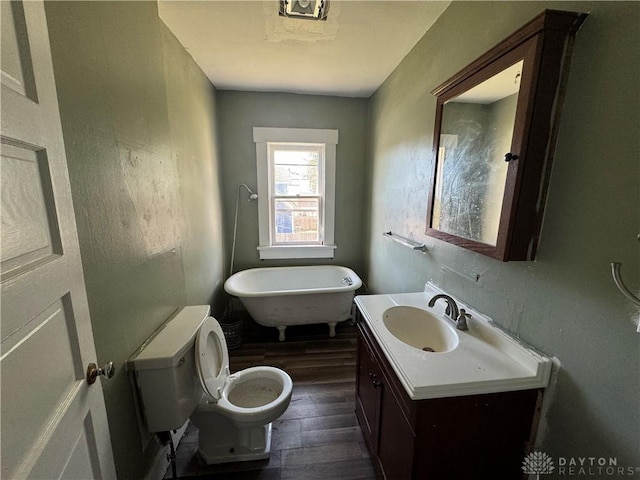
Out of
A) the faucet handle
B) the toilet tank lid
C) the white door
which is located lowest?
the toilet tank lid

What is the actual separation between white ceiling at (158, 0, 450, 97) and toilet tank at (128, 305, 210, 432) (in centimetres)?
176

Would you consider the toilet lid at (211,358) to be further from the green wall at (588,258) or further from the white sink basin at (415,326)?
the green wall at (588,258)

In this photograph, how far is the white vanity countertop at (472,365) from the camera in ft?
3.00

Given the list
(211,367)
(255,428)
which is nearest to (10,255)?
(211,367)

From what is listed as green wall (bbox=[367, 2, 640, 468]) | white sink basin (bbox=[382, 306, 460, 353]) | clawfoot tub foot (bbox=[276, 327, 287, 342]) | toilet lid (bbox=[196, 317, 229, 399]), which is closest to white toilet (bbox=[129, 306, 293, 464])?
toilet lid (bbox=[196, 317, 229, 399])

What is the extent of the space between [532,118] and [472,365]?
2.89ft

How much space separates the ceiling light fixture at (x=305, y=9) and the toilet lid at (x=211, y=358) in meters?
1.75

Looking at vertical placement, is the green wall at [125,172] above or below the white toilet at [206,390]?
above

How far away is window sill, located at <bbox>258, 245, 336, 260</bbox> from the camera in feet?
10.1

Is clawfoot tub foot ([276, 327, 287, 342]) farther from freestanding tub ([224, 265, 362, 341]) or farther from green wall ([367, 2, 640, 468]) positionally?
green wall ([367, 2, 640, 468])

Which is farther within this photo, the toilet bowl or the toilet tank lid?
the toilet bowl

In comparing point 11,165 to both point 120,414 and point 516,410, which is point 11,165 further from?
point 516,410

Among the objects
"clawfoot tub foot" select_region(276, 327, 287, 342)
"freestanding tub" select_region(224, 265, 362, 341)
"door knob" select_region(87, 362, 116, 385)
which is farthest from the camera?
"clawfoot tub foot" select_region(276, 327, 287, 342)

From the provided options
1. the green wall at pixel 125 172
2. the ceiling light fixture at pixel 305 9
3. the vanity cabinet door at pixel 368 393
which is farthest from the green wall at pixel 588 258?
the green wall at pixel 125 172
